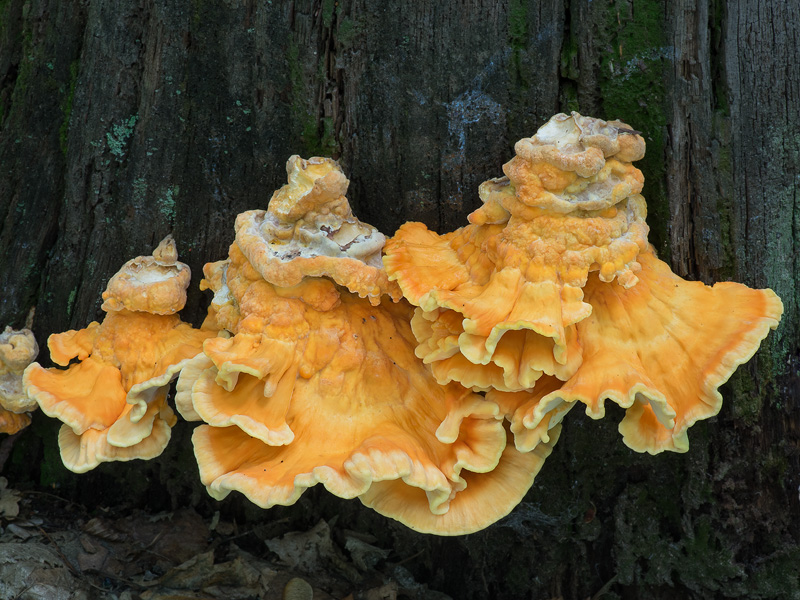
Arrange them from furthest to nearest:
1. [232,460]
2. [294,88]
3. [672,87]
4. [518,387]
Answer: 1. [294,88]
2. [672,87]
3. [232,460]
4. [518,387]

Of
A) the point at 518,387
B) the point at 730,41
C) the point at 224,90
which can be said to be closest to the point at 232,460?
the point at 518,387

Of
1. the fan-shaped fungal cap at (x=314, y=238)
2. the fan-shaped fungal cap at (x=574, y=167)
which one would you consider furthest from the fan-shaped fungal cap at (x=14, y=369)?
the fan-shaped fungal cap at (x=574, y=167)

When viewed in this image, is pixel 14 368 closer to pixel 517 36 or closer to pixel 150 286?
pixel 150 286

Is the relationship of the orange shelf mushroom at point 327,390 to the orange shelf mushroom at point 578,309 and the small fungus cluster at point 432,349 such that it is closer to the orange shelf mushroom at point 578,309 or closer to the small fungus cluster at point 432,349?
the small fungus cluster at point 432,349

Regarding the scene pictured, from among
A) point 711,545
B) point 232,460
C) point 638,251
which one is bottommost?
point 711,545

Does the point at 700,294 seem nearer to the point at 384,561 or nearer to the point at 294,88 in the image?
the point at 294,88
